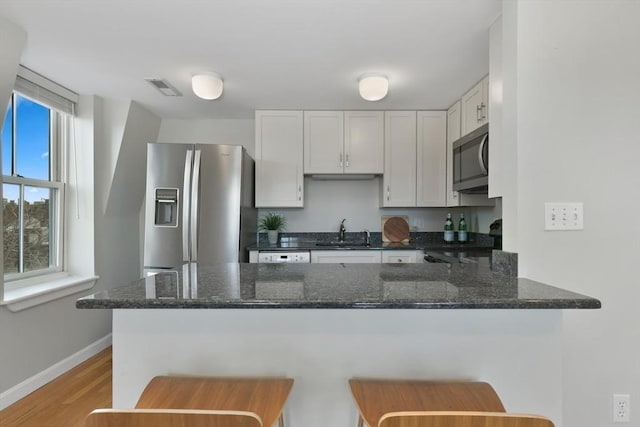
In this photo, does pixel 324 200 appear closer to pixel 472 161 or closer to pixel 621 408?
pixel 472 161

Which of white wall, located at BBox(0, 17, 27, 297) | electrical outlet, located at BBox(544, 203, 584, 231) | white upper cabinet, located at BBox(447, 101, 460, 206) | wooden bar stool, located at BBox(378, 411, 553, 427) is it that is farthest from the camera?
white upper cabinet, located at BBox(447, 101, 460, 206)

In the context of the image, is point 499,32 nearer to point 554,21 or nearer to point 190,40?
point 554,21

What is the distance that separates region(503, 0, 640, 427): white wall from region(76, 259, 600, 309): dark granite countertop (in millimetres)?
352

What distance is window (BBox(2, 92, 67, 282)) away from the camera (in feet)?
7.75

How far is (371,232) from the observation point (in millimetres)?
3643

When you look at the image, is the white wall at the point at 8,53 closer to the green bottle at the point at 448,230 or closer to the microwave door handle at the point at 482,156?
the microwave door handle at the point at 482,156

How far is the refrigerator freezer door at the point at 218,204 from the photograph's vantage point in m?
2.74

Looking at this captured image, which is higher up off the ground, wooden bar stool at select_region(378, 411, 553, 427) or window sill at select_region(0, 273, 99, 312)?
wooden bar stool at select_region(378, 411, 553, 427)

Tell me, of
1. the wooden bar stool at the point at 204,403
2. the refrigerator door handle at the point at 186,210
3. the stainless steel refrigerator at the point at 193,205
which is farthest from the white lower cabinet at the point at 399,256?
the wooden bar stool at the point at 204,403

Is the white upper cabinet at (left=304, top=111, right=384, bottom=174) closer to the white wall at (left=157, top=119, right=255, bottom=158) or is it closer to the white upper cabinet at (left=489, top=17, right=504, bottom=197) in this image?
the white wall at (left=157, top=119, right=255, bottom=158)

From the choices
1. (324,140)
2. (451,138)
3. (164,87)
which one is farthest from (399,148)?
(164,87)

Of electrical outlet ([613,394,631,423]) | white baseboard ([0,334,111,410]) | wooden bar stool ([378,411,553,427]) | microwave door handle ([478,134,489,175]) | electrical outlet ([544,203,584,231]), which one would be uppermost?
microwave door handle ([478,134,489,175])

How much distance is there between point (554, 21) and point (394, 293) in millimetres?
1360

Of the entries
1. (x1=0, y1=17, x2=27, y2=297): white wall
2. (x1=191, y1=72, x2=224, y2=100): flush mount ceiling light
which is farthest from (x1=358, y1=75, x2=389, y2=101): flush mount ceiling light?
(x1=0, y1=17, x2=27, y2=297): white wall
